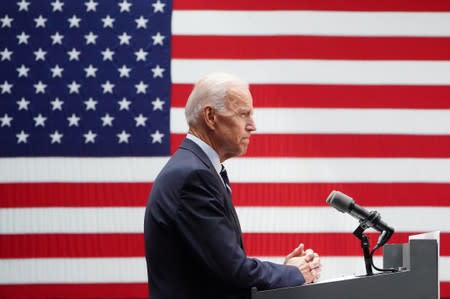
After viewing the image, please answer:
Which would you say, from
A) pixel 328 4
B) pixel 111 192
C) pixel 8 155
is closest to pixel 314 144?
pixel 328 4

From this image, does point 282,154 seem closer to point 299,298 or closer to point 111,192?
point 111,192

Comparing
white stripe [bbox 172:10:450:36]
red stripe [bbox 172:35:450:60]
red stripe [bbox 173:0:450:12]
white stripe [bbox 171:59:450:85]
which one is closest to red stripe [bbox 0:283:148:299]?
white stripe [bbox 171:59:450:85]

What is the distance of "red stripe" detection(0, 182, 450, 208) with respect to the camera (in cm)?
345

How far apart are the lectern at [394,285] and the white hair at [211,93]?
0.53m

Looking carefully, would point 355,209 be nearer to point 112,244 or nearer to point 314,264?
point 314,264

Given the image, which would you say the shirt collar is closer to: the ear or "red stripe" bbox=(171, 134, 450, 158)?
the ear

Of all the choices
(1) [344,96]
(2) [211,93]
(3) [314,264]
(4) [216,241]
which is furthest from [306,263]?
(1) [344,96]

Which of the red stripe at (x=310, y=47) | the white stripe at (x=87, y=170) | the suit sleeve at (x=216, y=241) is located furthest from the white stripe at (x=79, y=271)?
the suit sleeve at (x=216, y=241)

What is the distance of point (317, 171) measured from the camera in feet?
11.4

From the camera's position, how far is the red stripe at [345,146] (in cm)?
347

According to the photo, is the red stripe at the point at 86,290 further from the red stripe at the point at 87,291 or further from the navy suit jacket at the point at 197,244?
the navy suit jacket at the point at 197,244

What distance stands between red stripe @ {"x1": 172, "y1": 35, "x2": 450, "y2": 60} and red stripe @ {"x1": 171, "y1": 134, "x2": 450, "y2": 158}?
1.34ft

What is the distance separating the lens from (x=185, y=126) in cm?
349

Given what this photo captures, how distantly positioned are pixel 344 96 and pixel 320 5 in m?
0.48
